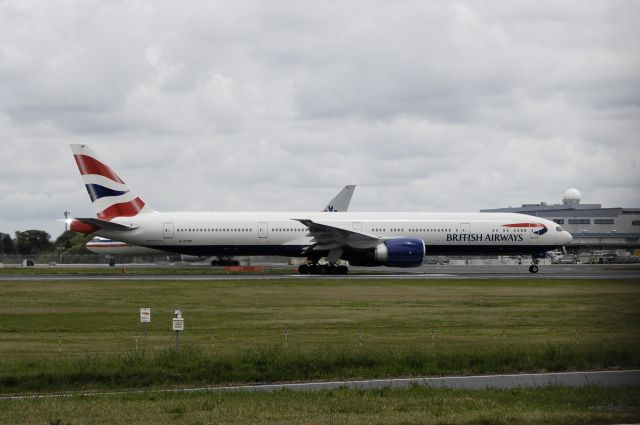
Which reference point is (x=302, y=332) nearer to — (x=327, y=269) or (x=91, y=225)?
(x=327, y=269)

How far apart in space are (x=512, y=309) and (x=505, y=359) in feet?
50.6

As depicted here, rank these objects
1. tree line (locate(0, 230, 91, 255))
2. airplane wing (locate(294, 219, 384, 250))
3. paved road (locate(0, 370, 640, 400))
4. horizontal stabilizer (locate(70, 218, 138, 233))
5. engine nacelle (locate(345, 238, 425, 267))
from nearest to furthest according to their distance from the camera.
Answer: paved road (locate(0, 370, 640, 400)) → engine nacelle (locate(345, 238, 425, 267)) → airplane wing (locate(294, 219, 384, 250)) → horizontal stabilizer (locate(70, 218, 138, 233)) → tree line (locate(0, 230, 91, 255))

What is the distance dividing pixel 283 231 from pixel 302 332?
3572 cm

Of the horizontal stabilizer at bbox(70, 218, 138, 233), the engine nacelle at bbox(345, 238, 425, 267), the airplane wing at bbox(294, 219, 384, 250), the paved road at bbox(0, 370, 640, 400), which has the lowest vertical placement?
the paved road at bbox(0, 370, 640, 400)

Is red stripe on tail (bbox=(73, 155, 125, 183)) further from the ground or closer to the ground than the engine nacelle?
further from the ground

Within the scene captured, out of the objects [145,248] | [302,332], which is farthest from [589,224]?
[302,332]

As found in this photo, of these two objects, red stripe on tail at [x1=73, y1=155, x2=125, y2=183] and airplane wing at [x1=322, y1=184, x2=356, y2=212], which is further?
airplane wing at [x1=322, y1=184, x2=356, y2=212]

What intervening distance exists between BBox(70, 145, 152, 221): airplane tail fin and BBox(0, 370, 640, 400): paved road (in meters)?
47.4

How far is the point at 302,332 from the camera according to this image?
3038 centimetres

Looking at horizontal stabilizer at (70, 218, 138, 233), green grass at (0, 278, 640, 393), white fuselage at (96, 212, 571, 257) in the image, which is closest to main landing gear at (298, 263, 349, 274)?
white fuselage at (96, 212, 571, 257)

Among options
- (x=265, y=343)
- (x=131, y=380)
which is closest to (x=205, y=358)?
(x=131, y=380)

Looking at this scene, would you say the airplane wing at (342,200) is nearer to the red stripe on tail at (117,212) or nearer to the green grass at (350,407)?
the red stripe on tail at (117,212)

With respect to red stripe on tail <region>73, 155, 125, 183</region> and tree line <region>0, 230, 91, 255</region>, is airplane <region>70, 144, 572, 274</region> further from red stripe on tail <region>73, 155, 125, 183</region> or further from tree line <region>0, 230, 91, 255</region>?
tree line <region>0, 230, 91, 255</region>

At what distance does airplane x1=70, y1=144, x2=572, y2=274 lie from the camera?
65250mm
